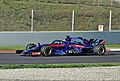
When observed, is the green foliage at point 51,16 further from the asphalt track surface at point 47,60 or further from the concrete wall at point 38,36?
the asphalt track surface at point 47,60

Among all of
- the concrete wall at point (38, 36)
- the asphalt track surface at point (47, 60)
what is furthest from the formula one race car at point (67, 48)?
the concrete wall at point (38, 36)

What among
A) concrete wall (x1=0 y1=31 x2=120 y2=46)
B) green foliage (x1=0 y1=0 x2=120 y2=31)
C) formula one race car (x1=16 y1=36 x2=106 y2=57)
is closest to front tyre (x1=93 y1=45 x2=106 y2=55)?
formula one race car (x1=16 y1=36 x2=106 y2=57)

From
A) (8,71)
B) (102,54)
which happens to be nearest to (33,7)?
(102,54)

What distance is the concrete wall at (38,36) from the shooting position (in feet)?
79.8

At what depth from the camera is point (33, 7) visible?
36.6 metres

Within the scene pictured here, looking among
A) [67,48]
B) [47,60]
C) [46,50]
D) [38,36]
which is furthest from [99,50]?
[38,36]

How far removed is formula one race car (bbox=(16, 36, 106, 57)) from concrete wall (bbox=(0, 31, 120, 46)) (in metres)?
3.00

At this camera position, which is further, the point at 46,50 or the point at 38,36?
the point at 38,36

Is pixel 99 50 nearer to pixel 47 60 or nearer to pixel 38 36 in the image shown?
pixel 47 60

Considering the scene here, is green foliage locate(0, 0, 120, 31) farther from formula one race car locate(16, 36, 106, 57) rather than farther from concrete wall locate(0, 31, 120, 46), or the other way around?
formula one race car locate(16, 36, 106, 57)

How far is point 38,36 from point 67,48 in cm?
470

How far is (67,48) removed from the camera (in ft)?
68.2

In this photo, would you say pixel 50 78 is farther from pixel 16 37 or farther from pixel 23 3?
pixel 23 3

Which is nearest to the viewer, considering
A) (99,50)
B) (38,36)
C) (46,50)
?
(46,50)
